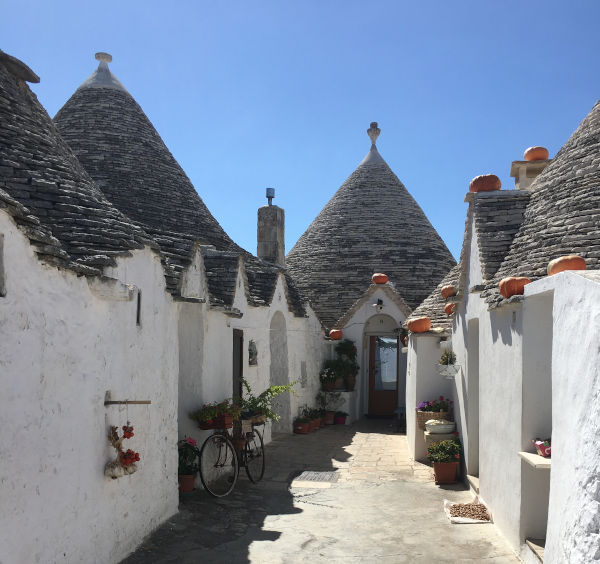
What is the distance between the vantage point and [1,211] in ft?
12.5

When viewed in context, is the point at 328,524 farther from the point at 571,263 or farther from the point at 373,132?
the point at 373,132

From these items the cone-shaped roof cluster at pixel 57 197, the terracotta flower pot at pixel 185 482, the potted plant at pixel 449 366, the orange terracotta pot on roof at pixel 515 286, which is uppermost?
the cone-shaped roof cluster at pixel 57 197

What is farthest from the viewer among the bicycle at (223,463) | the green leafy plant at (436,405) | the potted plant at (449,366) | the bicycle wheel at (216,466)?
the green leafy plant at (436,405)

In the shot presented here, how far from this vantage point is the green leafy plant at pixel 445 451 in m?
8.97

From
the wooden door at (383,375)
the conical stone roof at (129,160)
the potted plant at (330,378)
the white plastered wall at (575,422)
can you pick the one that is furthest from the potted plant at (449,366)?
the wooden door at (383,375)

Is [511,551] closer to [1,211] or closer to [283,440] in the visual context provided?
[1,211]

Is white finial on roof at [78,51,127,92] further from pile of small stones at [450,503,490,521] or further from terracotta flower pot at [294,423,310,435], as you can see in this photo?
pile of small stones at [450,503,490,521]

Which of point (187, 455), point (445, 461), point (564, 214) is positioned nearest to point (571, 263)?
point (564, 214)

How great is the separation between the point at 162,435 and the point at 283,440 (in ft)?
20.6

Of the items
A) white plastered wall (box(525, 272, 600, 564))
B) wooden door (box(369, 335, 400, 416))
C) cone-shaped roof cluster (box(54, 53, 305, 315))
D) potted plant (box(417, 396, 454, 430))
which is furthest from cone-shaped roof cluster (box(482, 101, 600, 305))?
wooden door (box(369, 335, 400, 416))

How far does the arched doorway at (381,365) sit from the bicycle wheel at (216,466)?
8.86 m

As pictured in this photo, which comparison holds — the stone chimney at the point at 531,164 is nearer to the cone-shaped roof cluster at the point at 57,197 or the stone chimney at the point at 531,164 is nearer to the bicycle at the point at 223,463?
the bicycle at the point at 223,463

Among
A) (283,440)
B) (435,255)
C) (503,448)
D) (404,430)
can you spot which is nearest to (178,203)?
(283,440)

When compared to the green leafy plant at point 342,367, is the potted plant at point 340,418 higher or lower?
lower
